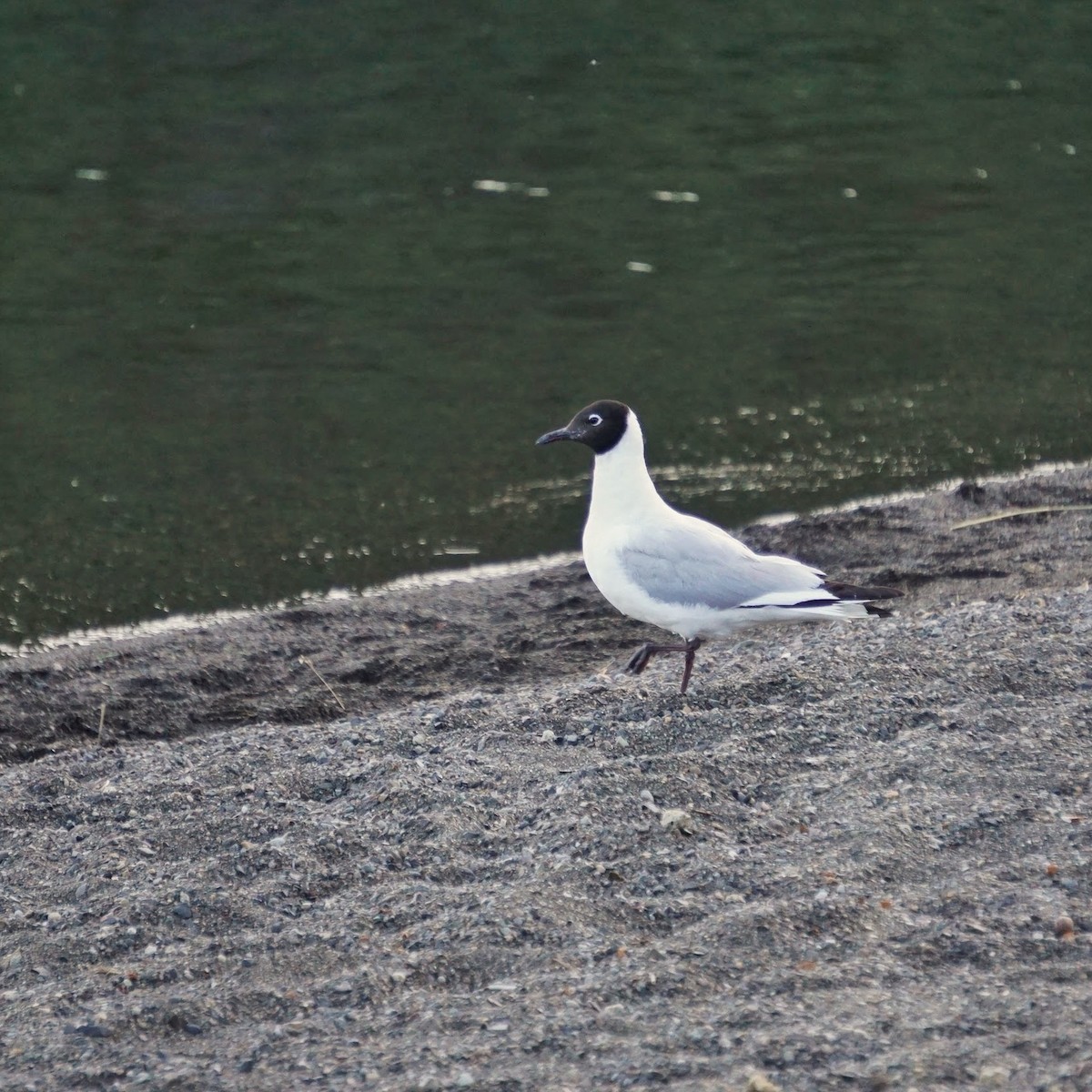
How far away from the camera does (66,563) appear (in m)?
8.67

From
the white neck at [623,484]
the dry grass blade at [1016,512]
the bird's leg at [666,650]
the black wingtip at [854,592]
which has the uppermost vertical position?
the white neck at [623,484]

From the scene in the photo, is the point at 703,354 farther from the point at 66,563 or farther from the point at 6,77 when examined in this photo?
the point at 6,77

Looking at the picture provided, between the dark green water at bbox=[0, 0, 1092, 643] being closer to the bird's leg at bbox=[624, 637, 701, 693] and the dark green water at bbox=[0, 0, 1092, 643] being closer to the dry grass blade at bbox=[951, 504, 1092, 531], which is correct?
the dry grass blade at bbox=[951, 504, 1092, 531]

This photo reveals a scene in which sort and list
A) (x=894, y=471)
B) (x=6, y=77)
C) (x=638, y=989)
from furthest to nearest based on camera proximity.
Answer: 1. (x=6, y=77)
2. (x=894, y=471)
3. (x=638, y=989)

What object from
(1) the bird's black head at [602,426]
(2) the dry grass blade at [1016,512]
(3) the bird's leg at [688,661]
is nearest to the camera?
(3) the bird's leg at [688,661]

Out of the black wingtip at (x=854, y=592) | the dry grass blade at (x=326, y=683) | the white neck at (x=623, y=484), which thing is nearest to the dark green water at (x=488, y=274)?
the dry grass blade at (x=326, y=683)

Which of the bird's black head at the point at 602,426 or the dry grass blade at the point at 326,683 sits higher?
the bird's black head at the point at 602,426

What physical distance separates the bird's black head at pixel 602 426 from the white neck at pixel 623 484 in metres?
0.03

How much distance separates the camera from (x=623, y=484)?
19.8 feet

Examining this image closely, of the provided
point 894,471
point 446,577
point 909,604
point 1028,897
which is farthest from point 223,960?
point 894,471

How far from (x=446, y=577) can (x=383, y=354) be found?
147 inches

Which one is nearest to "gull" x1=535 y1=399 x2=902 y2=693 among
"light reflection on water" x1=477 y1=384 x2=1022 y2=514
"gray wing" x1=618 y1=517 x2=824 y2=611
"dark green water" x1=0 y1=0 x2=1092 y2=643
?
"gray wing" x1=618 y1=517 x2=824 y2=611

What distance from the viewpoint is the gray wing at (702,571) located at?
569 cm

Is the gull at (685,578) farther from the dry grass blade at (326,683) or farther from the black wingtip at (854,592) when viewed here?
the dry grass blade at (326,683)
